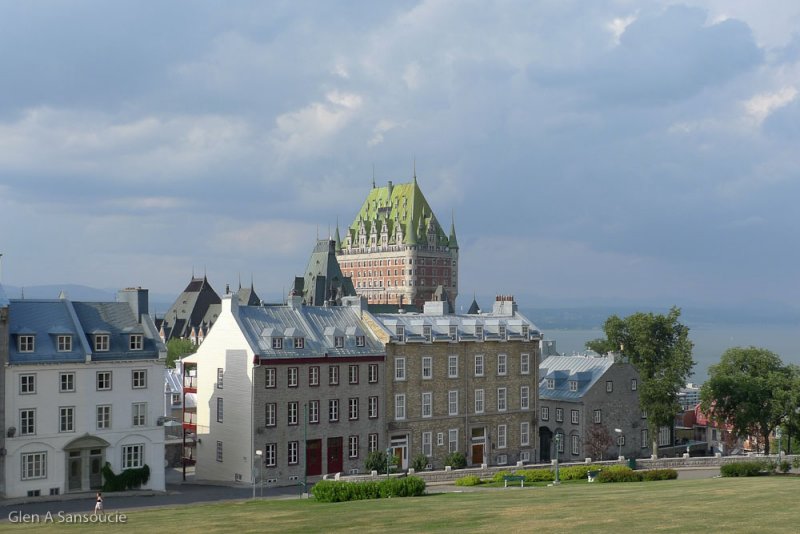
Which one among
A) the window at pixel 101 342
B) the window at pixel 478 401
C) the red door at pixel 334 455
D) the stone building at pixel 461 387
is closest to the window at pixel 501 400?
the stone building at pixel 461 387

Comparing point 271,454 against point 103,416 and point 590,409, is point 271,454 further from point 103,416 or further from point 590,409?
point 590,409

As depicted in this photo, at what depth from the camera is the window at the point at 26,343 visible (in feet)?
188

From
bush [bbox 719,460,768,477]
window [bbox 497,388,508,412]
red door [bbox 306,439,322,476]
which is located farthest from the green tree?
bush [bbox 719,460,768,477]

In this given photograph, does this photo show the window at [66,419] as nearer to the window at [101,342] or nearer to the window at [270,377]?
the window at [101,342]

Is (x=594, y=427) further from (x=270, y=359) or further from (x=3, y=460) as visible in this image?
(x=3, y=460)

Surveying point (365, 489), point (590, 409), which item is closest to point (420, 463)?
point (590, 409)

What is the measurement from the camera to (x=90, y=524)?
4050cm

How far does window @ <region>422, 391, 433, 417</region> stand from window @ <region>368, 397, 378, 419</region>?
4174mm

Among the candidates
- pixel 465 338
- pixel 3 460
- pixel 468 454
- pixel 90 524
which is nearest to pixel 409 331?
pixel 465 338

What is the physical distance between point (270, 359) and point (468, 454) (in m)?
19.7

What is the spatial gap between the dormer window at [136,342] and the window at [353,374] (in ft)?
53.0

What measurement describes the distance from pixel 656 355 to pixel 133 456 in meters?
49.1

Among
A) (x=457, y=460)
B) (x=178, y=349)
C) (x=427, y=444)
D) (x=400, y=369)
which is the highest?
(x=178, y=349)

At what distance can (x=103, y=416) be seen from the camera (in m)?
60.0
